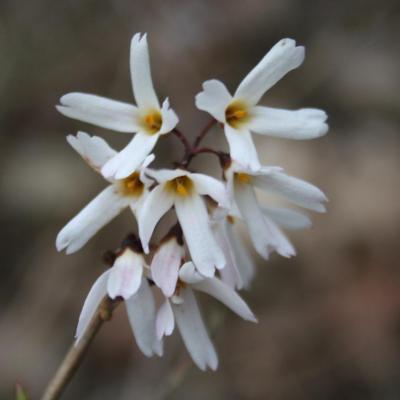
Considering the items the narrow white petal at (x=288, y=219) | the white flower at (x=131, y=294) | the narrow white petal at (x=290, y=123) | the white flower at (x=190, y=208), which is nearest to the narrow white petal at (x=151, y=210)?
the white flower at (x=190, y=208)

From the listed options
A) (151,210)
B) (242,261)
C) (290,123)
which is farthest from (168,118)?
(242,261)

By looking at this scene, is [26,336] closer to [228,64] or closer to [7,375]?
[7,375]

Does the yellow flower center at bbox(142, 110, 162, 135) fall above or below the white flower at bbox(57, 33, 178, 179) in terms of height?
below

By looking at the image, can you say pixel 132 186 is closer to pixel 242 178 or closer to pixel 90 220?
pixel 90 220

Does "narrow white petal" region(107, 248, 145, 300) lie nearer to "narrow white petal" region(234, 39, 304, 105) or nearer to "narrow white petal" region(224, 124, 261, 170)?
"narrow white petal" region(224, 124, 261, 170)

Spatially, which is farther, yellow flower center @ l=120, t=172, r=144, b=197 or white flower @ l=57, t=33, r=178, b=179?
yellow flower center @ l=120, t=172, r=144, b=197

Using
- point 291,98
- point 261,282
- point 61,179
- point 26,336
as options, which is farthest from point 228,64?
point 26,336

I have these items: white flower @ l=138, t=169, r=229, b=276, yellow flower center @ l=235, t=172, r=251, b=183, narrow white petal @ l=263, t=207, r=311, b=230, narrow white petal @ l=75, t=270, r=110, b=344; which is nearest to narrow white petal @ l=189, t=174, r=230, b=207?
white flower @ l=138, t=169, r=229, b=276
